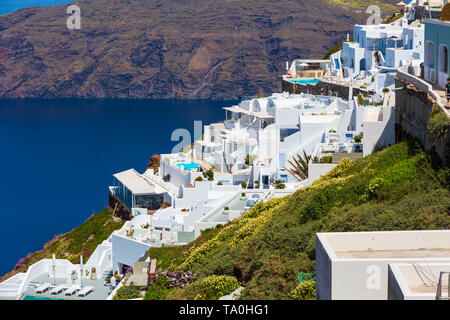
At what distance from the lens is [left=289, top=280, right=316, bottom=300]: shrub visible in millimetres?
10805

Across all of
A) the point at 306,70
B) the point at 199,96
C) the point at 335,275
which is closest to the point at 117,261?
the point at 335,275

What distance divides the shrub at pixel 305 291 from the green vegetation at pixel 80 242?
2327 cm

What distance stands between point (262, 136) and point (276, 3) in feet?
520

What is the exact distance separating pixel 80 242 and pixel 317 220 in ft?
73.8

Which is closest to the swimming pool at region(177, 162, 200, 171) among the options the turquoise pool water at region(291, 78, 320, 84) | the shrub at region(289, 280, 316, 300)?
the turquoise pool water at region(291, 78, 320, 84)

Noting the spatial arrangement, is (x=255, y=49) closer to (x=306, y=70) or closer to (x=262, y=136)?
(x=306, y=70)

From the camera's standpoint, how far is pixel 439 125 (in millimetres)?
14086

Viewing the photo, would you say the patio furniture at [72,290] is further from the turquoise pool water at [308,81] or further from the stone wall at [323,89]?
the turquoise pool water at [308,81]

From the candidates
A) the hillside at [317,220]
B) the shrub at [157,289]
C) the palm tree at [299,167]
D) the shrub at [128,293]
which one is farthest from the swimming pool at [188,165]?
the shrub at [157,289]

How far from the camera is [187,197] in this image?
98.4 feet

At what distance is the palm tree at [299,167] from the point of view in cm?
2889

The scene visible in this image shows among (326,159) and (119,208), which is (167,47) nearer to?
(119,208)

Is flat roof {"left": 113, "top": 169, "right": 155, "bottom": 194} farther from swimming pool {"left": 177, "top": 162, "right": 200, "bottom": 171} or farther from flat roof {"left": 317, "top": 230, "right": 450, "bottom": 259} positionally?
flat roof {"left": 317, "top": 230, "right": 450, "bottom": 259}

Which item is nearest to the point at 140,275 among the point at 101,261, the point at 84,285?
the point at 84,285
